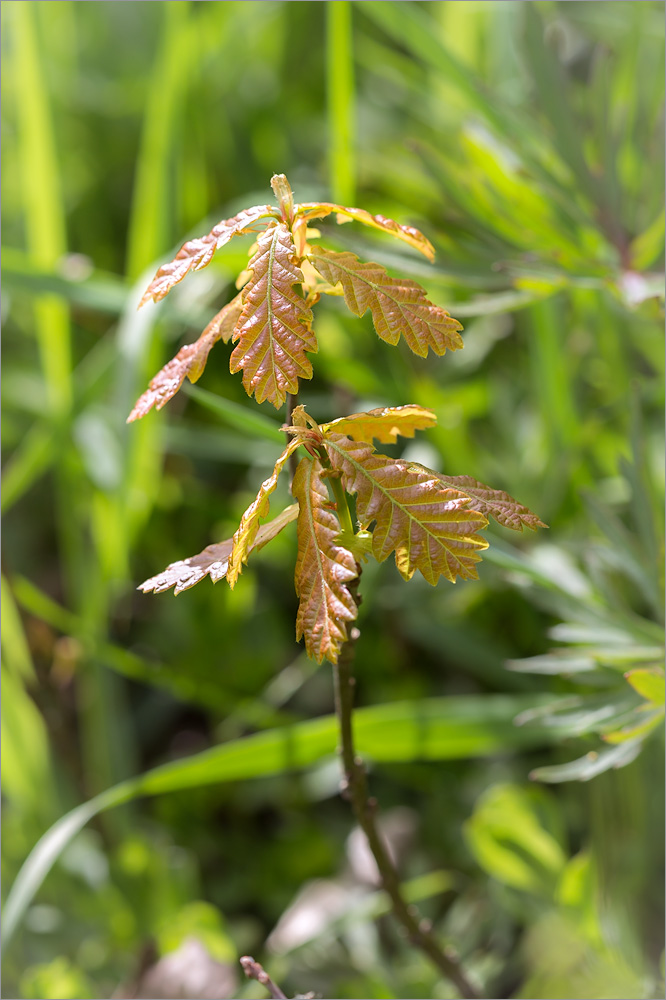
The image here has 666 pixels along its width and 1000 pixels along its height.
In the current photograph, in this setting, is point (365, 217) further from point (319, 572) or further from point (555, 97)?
point (555, 97)

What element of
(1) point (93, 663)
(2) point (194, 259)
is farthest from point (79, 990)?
(2) point (194, 259)

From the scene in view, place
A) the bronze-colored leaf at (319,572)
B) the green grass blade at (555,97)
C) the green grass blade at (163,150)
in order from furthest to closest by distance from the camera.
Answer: the green grass blade at (163,150), the green grass blade at (555,97), the bronze-colored leaf at (319,572)

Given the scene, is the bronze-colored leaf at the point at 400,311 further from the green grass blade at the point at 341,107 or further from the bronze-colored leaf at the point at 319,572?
the green grass blade at the point at 341,107

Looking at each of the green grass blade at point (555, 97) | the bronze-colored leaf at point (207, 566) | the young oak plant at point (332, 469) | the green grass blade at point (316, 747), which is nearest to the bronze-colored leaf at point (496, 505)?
the young oak plant at point (332, 469)

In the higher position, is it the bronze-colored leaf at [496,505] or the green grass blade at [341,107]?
the green grass blade at [341,107]

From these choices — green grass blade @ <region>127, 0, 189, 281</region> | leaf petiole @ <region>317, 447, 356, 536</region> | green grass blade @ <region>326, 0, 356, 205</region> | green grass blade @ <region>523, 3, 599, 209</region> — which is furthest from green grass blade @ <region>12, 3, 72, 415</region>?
leaf petiole @ <region>317, 447, 356, 536</region>

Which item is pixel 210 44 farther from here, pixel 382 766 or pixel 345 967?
pixel 345 967
